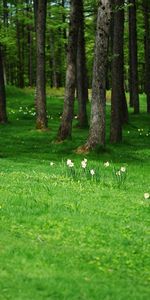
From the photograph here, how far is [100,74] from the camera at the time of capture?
59.6ft

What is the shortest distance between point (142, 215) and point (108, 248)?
229 centimetres

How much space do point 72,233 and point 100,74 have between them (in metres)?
10.5

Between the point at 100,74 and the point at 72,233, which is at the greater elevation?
the point at 100,74

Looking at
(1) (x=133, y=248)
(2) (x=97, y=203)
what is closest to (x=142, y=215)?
(2) (x=97, y=203)

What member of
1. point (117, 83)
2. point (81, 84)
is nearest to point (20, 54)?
point (81, 84)

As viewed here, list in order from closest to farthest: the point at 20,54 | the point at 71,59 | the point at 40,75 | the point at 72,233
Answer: the point at 72,233
the point at 71,59
the point at 40,75
the point at 20,54

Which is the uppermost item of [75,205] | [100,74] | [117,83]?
[100,74]

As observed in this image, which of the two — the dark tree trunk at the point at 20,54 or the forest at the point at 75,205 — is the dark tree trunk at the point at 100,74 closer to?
the forest at the point at 75,205

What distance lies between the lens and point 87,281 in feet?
21.5

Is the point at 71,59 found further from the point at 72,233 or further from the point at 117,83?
the point at 72,233

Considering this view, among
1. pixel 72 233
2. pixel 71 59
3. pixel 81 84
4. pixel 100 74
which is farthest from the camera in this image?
pixel 81 84

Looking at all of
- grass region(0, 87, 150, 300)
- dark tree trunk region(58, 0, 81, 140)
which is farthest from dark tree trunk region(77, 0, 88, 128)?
grass region(0, 87, 150, 300)

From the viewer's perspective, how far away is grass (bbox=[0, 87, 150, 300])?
6414 millimetres

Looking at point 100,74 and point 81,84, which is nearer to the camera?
point 100,74
